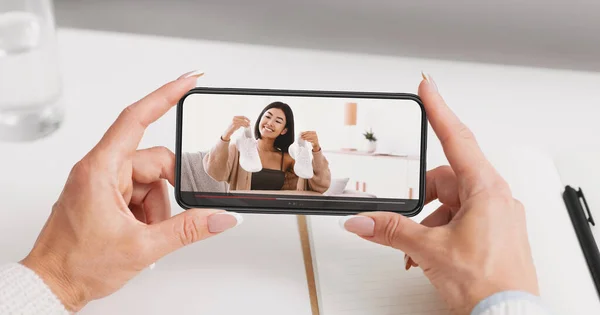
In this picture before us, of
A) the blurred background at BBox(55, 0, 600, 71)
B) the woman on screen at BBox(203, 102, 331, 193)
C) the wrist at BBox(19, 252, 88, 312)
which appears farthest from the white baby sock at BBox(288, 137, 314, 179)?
the blurred background at BBox(55, 0, 600, 71)

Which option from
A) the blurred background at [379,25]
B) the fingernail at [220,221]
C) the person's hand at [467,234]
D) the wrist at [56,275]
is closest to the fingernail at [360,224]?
the person's hand at [467,234]

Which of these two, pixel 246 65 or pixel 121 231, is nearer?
pixel 121 231

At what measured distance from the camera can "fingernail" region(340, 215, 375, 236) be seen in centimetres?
53

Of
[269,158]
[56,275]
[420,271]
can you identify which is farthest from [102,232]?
[420,271]

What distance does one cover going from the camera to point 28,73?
73 centimetres

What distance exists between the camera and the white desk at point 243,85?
2.04 feet

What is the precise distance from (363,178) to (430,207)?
0.11 meters

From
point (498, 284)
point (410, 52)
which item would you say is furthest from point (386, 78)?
point (498, 284)

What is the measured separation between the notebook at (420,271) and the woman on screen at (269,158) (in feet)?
0.30

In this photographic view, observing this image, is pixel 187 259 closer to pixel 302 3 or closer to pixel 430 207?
pixel 430 207

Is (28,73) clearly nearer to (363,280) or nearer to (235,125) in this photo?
(235,125)

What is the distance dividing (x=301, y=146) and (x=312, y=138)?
Result: 0.5 inches

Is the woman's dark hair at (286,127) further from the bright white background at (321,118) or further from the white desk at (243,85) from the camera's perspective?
the white desk at (243,85)

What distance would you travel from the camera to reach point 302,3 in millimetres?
820
